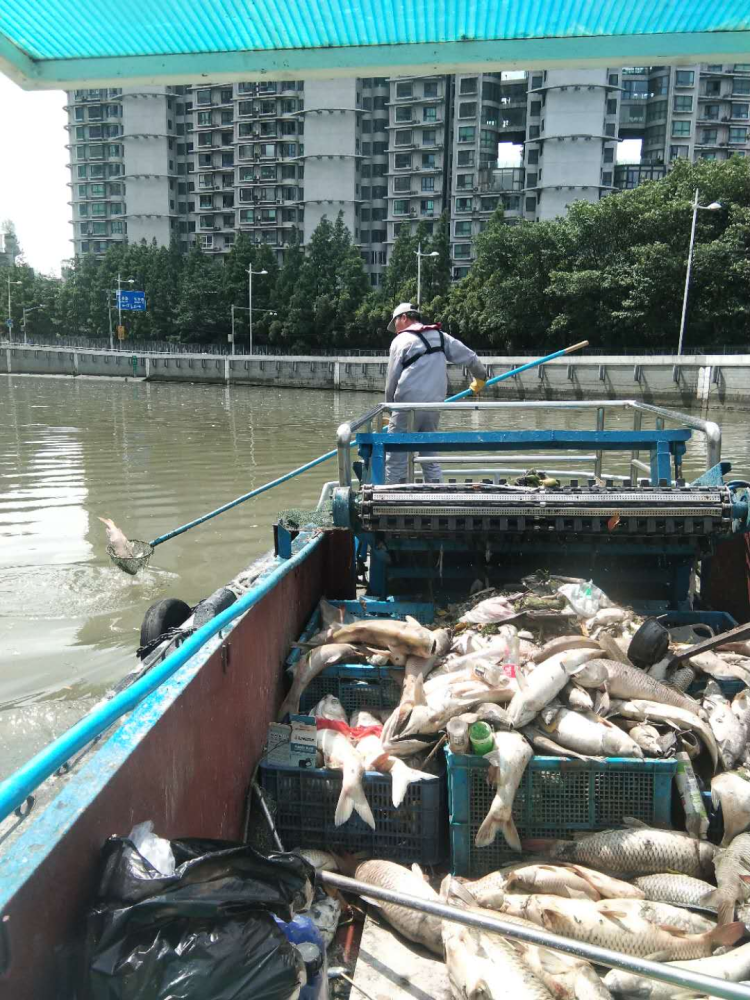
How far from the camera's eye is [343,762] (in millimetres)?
3180

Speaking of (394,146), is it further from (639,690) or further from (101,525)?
(639,690)

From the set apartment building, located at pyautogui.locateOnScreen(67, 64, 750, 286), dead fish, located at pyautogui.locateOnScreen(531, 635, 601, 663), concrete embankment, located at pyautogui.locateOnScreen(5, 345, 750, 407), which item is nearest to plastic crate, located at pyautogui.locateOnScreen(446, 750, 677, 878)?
dead fish, located at pyautogui.locateOnScreen(531, 635, 601, 663)

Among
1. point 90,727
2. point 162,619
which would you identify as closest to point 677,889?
point 90,727

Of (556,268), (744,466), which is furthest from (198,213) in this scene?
(744,466)

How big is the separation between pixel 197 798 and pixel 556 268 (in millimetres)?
55685

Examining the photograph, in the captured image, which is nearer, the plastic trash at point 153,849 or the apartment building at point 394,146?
the plastic trash at point 153,849

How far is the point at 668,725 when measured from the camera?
3.26 metres

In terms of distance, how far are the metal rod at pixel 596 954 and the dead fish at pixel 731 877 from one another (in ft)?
1.91

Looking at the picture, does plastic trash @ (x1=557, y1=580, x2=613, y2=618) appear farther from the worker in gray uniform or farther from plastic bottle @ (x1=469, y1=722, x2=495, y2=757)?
the worker in gray uniform

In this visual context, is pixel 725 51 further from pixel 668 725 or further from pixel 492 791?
pixel 492 791

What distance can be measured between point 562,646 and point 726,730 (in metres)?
0.76

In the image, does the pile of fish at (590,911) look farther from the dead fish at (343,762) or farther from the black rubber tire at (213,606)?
the black rubber tire at (213,606)

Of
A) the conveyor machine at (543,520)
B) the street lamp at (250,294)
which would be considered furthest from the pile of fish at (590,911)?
the street lamp at (250,294)

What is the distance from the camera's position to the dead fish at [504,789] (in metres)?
2.90
